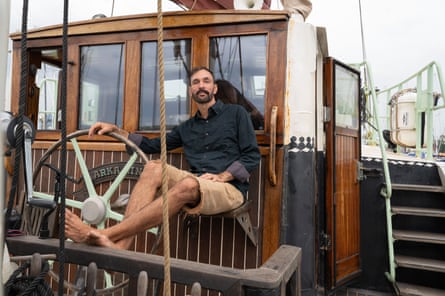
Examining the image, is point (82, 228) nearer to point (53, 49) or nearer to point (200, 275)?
point (200, 275)

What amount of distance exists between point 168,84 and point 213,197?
114cm

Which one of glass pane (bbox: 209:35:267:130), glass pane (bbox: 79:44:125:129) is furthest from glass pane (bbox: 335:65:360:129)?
glass pane (bbox: 79:44:125:129)

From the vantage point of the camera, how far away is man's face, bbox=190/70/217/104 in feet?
7.93

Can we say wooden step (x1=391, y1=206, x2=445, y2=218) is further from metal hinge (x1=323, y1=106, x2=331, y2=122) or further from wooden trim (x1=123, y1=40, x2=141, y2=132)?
wooden trim (x1=123, y1=40, x2=141, y2=132)

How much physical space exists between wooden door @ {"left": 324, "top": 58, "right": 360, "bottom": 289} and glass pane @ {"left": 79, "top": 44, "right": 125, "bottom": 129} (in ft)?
5.22

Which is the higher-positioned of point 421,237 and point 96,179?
point 96,179

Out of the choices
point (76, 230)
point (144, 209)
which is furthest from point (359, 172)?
point (76, 230)

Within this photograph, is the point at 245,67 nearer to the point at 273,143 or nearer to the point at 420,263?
the point at 273,143

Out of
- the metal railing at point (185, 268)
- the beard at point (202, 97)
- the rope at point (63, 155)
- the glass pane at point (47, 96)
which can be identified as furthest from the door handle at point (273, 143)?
the glass pane at point (47, 96)

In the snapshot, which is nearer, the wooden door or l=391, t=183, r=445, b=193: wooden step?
the wooden door

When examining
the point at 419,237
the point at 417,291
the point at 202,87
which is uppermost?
the point at 202,87

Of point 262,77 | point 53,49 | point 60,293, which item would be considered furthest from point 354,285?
point 53,49

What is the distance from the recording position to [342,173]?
2861 mm

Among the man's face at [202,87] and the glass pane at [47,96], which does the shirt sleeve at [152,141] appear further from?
the glass pane at [47,96]
